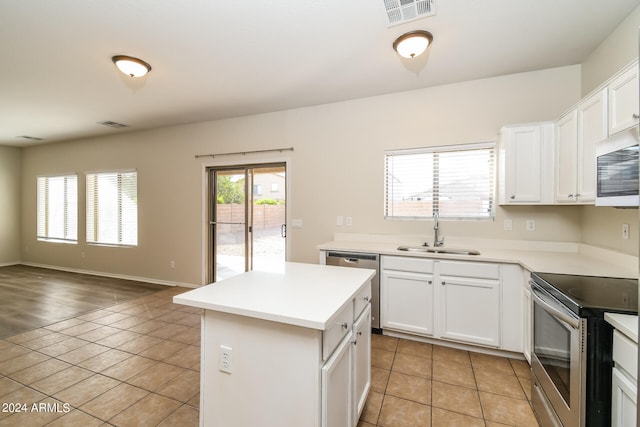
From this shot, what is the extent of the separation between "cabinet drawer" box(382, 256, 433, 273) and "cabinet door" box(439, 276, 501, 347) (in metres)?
0.17

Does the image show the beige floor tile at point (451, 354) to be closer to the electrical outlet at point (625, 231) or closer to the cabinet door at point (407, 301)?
the cabinet door at point (407, 301)

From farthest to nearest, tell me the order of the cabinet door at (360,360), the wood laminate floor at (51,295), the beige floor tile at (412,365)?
the wood laminate floor at (51,295) → the beige floor tile at (412,365) → the cabinet door at (360,360)

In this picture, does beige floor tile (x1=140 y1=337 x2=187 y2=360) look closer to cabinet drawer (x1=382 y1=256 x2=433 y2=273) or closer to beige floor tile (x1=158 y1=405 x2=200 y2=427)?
beige floor tile (x1=158 y1=405 x2=200 y2=427)

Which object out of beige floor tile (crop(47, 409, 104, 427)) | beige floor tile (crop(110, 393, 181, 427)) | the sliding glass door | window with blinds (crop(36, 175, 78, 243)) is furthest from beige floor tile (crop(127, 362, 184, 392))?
window with blinds (crop(36, 175, 78, 243))

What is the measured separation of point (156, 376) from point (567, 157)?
390cm

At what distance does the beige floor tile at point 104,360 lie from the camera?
94.0 inches

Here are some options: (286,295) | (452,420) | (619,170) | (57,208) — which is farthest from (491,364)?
(57,208)

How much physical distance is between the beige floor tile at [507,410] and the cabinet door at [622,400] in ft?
2.38

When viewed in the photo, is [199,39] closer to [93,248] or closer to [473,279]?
[473,279]

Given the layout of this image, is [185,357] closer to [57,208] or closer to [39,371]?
[39,371]

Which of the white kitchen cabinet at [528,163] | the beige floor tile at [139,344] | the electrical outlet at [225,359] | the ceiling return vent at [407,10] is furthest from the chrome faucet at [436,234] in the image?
the beige floor tile at [139,344]

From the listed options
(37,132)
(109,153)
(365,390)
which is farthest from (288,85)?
(37,132)

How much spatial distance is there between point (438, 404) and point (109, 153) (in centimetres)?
661

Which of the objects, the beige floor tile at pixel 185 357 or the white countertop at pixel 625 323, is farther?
the beige floor tile at pixel 185 357
